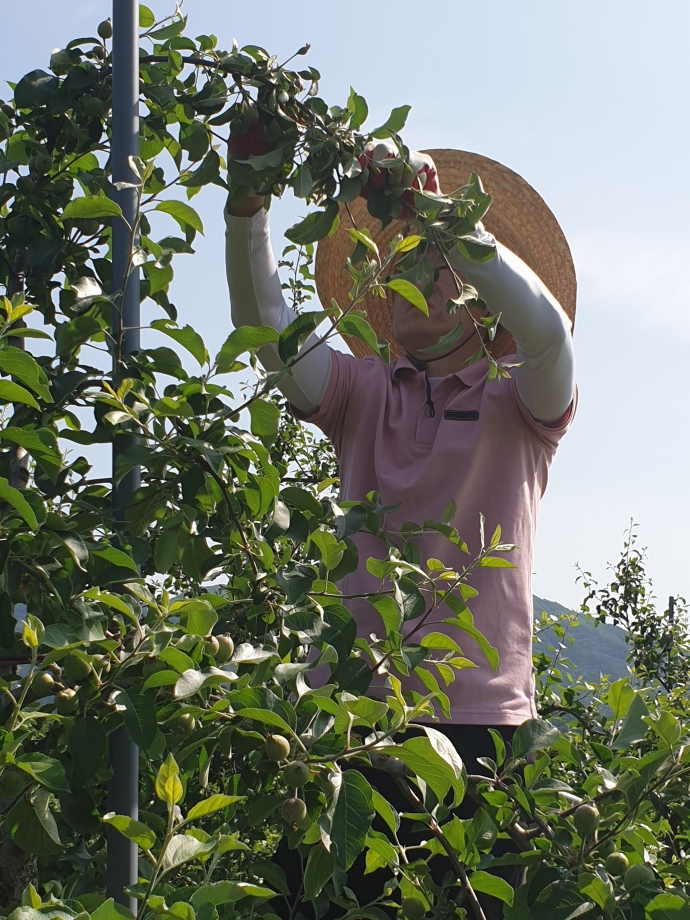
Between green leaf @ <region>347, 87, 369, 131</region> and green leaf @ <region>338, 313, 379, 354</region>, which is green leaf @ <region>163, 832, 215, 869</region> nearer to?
green leaf @ <region>338, 313, 379, 354</region>

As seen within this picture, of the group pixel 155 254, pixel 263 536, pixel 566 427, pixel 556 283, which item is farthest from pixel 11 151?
pixel 556 283

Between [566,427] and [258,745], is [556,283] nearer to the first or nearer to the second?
[566,427]

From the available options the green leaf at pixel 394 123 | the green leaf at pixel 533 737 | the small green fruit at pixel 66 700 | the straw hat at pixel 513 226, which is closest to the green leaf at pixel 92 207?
the green leaf at pixel 394 123

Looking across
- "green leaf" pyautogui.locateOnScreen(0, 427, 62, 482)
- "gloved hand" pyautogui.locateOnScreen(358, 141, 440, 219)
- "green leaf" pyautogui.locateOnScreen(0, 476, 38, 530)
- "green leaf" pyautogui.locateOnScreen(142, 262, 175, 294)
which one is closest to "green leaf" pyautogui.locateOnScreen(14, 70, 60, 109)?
"green leaf" pyautogui.locateOnScreen(142, 262, 175, 294)

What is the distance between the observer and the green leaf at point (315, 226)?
4.59ft

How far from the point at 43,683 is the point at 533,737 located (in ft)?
1.80

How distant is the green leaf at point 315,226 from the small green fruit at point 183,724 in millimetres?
707

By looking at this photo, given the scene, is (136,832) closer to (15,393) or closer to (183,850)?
(183,850)

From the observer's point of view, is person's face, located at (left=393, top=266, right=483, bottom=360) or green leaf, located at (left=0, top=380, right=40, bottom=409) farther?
person's face, located at (left=393, top=266, right=483, bottom=360)

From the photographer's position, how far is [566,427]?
195 centimetres

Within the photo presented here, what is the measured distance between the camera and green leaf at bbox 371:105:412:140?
4.43 ft

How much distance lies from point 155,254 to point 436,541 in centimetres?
77

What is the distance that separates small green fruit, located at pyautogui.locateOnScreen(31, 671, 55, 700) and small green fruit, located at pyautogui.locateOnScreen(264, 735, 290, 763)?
0.21 metres

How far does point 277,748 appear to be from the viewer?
0.90 m
